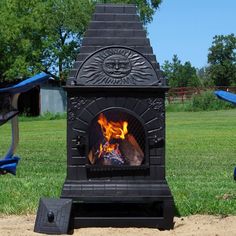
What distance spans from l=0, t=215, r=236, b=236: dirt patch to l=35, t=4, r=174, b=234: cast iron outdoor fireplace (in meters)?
0.10

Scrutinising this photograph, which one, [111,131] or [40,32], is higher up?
[40,32]

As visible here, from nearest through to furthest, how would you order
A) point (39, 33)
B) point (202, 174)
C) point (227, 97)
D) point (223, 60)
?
point (227, 97), point (202, 174), point (39, 33), point (223, 60)

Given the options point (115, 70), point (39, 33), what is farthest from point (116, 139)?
point (39, 33)

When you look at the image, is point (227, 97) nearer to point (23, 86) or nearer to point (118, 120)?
point (118, 120)

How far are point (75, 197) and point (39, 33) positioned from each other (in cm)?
4166

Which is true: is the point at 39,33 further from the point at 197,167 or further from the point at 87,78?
the point at 87,78

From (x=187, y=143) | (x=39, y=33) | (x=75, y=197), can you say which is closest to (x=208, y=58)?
(x=39, y=33)

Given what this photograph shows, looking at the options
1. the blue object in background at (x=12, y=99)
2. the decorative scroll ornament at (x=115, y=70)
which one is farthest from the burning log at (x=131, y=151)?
the blue object in background at (x=12, y=99)

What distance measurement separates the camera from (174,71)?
8475 centimetres

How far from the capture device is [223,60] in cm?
8038

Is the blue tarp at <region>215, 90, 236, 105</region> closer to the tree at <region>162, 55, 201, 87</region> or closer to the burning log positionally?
the burning log

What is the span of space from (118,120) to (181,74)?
78584 millimetres

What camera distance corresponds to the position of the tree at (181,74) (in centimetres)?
7925

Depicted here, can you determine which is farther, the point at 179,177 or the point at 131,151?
the point at 179,177
